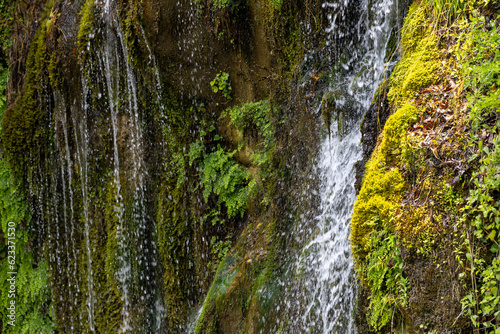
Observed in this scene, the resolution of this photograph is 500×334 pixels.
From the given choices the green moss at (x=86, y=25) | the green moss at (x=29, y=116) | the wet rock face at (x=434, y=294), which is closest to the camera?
the wet rock face at (x=434, y=294)

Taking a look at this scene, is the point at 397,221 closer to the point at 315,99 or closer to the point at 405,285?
Answer: the point at 405,285

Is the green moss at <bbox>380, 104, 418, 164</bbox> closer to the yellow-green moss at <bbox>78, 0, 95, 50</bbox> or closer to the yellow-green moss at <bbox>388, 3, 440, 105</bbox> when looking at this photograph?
the yellow-green moss at <bbox>388, 3, 440, 105</bbox>

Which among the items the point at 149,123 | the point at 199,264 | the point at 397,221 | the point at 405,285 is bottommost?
the point at 199,264

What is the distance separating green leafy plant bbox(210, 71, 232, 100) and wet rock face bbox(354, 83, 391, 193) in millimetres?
3086

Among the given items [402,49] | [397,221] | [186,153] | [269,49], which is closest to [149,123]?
[186,153]

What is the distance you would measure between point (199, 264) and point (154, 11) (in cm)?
360

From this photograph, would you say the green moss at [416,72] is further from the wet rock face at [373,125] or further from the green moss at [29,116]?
the green moss at [29,116]

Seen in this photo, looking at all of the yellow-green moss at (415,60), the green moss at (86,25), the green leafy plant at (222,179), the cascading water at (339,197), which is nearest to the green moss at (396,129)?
the yellow-green moss at (415,60)

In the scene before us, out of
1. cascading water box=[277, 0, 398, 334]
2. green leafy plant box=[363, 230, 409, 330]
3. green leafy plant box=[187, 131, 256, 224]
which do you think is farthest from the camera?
green leafy plant box=[187, 131, 256, 224]

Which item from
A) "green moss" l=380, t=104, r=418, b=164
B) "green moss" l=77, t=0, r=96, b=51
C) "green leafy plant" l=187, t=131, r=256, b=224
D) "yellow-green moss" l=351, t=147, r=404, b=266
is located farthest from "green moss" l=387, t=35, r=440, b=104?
"green moss" l=77, t=0, r=96, b=51

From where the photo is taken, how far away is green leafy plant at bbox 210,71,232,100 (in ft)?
20.1

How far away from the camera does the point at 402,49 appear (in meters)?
3.31

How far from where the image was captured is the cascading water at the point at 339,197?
11.9 ft

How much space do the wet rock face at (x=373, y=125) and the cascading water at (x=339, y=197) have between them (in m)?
0.48
